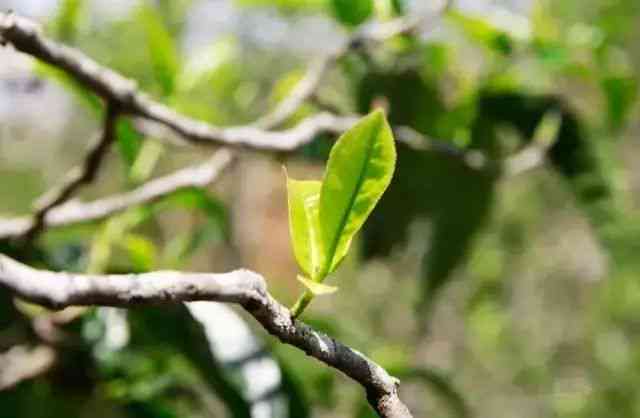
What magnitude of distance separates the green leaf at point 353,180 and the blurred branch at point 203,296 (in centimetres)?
4

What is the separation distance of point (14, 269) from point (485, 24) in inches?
16.3

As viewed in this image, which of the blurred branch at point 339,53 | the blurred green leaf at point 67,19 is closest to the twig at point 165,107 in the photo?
the blurred branch at point 339,53

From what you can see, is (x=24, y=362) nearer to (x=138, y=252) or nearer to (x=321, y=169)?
(x=138, y=252)

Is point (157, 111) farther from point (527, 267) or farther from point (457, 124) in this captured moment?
point (527, 267)

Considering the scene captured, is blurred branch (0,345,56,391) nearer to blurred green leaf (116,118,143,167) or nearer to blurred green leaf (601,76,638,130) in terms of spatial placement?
blurred green leaf (116,118,143,167)

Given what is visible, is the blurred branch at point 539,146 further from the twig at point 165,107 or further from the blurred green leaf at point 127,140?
the blurred green leaf at point 127,140

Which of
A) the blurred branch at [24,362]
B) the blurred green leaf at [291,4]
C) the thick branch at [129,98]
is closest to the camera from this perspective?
the thick branch at [129,98]

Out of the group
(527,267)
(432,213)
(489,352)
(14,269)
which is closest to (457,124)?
(432,213)

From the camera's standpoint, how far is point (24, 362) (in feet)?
1.64

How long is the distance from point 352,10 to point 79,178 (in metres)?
0.16

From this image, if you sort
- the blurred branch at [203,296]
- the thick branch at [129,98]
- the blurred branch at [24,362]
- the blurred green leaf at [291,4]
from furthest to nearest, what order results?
1. the blurred green leaf at [291,4]
2. the blurred branch at [24,362]
3. the thick branch at [129,98]
4. the blurred branch at [203,296]

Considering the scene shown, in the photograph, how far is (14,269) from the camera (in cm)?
20

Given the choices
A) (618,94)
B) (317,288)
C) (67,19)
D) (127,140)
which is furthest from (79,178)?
(618,94)

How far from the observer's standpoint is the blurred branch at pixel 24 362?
0.48 metres
